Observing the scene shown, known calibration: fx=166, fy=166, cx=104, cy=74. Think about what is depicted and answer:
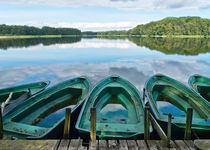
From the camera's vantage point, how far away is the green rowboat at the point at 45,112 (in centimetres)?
668

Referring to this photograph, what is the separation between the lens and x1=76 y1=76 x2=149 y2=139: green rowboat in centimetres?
659

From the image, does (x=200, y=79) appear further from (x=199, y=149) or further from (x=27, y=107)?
(x=27, y=107)

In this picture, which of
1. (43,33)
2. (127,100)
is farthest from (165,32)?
(127,100)

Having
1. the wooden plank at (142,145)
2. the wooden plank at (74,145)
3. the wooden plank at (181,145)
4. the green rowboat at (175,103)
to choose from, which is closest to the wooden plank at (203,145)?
the wooden plank at (181,145)

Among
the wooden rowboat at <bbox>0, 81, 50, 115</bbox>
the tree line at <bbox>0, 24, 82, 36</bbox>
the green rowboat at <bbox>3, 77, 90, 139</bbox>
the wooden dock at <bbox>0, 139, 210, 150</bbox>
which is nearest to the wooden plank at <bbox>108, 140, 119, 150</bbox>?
the wooden dock at <bbox>0, 139, 210, 150</bbox>

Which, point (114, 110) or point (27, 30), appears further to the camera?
point (27, 30)

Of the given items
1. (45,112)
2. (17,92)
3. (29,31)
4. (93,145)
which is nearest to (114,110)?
(45,112)

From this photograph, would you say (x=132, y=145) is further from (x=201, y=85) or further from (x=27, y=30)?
(x=27, y=30)

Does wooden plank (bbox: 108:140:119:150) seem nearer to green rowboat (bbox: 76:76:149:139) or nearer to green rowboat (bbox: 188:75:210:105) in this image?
green rowboat (bbox: 76:76:149:139)

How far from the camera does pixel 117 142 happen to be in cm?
566

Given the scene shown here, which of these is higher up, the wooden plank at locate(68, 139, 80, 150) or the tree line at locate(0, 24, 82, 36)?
the tree line at locate(0, 24, 82, 36)

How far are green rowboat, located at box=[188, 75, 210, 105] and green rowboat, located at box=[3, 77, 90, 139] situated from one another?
850 cm

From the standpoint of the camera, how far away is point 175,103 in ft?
37.1

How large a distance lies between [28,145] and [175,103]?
9.40 m
